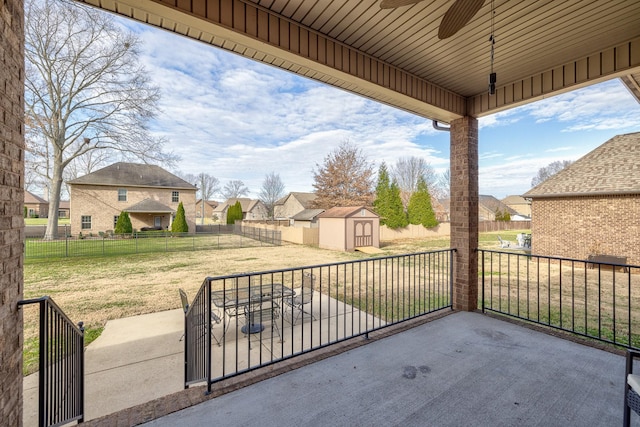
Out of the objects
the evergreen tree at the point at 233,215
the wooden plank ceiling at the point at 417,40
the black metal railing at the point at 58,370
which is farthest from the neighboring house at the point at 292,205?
the black metal railing at the point at 58,370

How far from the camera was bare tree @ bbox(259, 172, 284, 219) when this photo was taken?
140 feet

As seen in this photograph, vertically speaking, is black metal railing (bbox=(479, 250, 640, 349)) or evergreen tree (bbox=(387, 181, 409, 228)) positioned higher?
evergreen tree (bbox=(387, 181, 409, 228))

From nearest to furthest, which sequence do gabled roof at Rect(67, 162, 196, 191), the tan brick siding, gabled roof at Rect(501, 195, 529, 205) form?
1. the tan brick siding
2. gabled roof at Rect(67, 162, 196, 191)
3. gabled roof at Rect(501, 195, 529, 205)

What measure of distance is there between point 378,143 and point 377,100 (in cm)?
2507

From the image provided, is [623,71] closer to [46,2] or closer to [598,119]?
[598,119]

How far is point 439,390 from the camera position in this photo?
2260mm

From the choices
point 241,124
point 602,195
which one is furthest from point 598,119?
point 241,124

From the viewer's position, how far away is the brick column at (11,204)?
1358 mm

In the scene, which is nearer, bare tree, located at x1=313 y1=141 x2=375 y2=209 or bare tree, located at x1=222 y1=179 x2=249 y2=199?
bare tree, located at x1=313 y1=141 x2=375 y2=209

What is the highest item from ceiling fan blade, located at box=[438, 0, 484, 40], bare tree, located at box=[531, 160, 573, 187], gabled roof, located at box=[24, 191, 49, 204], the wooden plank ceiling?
bare tree, located at box=[531, 160, 573, 187]

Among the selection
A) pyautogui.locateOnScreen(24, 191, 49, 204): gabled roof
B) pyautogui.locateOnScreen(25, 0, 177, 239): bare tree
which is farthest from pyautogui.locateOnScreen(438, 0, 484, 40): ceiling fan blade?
pyautogui.locateOnScreen(24, 191, 49, 204): gabled roof

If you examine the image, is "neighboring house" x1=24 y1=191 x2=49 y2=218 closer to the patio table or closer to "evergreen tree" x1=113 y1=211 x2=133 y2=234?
"evergreen tree" x1=113 y1=211 x2=133 y2=234

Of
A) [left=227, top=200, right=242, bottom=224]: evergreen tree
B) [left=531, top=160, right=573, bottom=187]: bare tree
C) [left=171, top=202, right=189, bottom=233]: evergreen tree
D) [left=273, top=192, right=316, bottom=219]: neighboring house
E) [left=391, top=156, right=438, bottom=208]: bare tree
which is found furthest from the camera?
[left=531, top=160, right=573, bottom=187]: bare tree

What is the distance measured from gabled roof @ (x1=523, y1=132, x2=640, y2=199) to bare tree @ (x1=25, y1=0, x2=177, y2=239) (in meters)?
20.5
